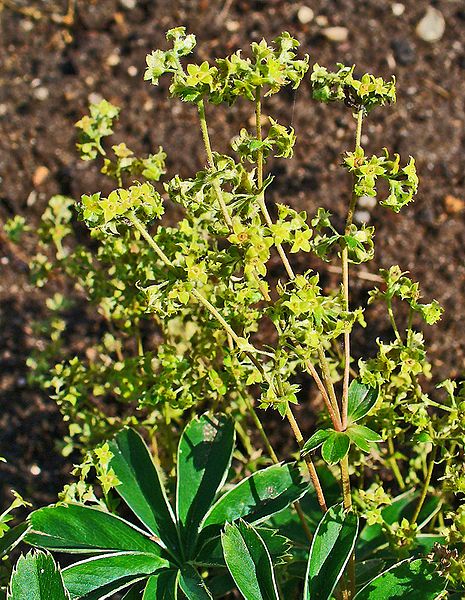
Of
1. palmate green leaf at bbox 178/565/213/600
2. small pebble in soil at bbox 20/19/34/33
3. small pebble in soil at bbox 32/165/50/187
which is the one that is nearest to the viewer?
palmate green leaf at bbox 178/565/213/600

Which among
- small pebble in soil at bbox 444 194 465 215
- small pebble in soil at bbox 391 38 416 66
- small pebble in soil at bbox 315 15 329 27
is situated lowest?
small pebble in soil at bbox 444 194 465 215

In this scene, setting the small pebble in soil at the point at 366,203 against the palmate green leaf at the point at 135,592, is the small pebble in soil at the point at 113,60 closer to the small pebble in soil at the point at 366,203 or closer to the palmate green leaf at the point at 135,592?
the small pebble in soil at the point at 366,203

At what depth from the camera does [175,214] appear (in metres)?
2.80

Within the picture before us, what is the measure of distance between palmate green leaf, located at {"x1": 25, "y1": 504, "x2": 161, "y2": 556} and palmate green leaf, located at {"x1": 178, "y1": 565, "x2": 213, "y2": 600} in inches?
4.5

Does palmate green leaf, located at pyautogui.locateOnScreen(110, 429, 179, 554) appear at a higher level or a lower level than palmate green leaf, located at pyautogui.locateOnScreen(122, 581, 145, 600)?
higher

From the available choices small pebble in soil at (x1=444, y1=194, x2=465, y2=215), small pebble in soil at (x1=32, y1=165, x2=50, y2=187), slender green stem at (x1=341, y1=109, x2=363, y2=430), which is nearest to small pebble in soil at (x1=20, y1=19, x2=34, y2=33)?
small pebble in soil at (x1=32, y1=165, x2=50, y2=187)

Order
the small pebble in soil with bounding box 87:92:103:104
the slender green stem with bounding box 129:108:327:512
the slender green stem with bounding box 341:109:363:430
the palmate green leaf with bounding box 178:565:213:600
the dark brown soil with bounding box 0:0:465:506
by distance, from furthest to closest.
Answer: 1. the small pebble in soil with bounding box 87:92:103:104
2. the dark brown soil with bounding box 0:0:465:506
3. the palmate green leaf with bounding box 178:565:213:600
4. the slender green stem with bounding box 341:109:363:430
5. the slender green stem with bounding box 129:108:327:512

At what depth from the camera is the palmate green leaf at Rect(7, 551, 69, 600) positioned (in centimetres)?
146

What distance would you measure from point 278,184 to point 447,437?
1.44m

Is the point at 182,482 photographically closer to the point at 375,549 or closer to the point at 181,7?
the point at 375,549

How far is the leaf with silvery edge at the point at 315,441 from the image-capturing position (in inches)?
57.9

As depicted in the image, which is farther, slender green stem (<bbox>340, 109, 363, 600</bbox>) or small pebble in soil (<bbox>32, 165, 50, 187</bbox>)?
small pebble in soil (<bbox>32, 165, 50, 187</bbox>)

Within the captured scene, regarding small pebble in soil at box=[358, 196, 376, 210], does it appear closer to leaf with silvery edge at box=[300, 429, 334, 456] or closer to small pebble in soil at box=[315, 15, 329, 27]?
small pebble in soil at box=[315, 15, 329, 27]

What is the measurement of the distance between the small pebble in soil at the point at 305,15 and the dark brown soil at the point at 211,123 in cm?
2
